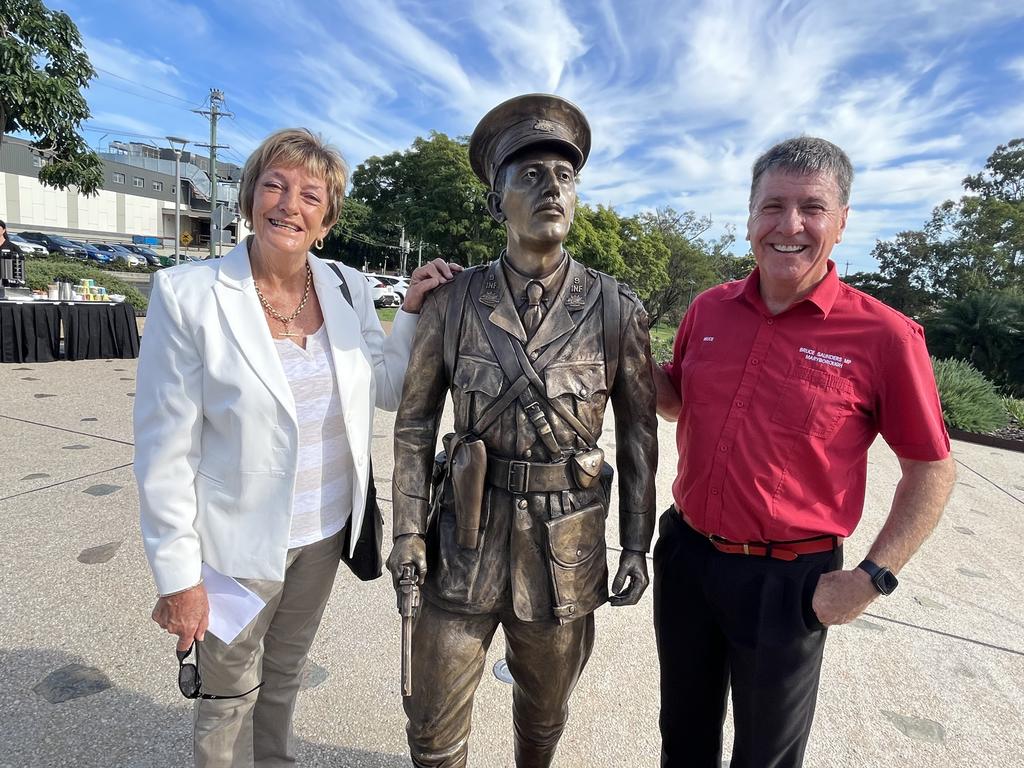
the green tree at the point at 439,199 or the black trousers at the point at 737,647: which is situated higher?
the green tree at the point at 439,199

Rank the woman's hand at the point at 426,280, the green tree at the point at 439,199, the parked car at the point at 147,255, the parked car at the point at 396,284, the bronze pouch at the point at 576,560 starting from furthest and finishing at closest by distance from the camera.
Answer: the parked car at the point at 147,255, the parked car at the point at 396,284, the green tree at the point at 439,199, the woman's hand at the point at 426,280, the bronze pouch at the point at 576,560

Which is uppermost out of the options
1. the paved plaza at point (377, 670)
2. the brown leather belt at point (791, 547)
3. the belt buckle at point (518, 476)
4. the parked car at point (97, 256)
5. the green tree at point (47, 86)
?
the green tree at point (47, 86)

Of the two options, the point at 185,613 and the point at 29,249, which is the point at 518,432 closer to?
the point at 185,613

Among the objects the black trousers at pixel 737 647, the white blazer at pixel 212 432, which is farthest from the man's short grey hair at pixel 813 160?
the white blazer at pixel 212 432

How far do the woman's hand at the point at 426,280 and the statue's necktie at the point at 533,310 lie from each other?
0.28 metres

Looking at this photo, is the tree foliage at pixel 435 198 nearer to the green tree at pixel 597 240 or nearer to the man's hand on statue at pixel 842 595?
the green tree at pixel 597 240

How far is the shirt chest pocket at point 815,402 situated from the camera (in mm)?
1800

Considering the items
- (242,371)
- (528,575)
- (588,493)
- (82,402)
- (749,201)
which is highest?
(749,201)

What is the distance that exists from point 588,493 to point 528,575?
0.97ft

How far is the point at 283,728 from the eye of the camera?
2119 mm

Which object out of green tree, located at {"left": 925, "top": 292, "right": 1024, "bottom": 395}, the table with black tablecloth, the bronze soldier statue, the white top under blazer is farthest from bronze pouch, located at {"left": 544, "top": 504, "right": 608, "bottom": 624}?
green tree, located at {"left": 925, "top": 292, "right": 1024, "bottom": 395}

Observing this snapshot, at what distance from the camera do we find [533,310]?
1808mm

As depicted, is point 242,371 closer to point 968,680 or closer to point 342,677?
point 342,677

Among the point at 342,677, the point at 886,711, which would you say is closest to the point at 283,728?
the point at 342,677
